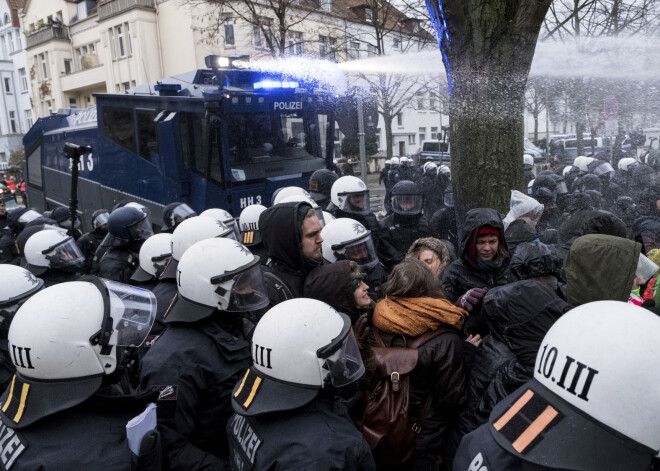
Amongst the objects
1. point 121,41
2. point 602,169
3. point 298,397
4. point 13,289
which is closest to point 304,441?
point 298,397

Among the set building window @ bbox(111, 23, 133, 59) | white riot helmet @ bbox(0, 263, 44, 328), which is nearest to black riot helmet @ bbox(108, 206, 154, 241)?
white riot helmet @ bbox(0, 263, 44, 328)

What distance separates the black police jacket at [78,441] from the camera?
1.68m

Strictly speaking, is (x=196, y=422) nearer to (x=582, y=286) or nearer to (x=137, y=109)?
(x=582, y=286)

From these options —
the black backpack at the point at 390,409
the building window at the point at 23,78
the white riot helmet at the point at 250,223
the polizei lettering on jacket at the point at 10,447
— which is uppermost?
the building window at the point at 23,78

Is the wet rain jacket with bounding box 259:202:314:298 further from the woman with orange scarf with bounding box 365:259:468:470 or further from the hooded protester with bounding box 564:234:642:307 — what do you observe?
the hooded protester with bounding box 564:234:642:307

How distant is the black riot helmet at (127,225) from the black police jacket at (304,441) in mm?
3383

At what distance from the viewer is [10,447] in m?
1.75

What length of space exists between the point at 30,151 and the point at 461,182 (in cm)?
1111

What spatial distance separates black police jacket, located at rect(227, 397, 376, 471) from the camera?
170 centimetres

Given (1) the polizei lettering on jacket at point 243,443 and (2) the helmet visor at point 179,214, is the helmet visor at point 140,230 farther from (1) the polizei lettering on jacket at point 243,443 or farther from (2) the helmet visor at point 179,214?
(1) the polizei lettering on jacket at point 243,443

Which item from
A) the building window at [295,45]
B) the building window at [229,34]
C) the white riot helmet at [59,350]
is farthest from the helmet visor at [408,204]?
the building window at [229,34]

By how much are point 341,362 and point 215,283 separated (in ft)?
2.84

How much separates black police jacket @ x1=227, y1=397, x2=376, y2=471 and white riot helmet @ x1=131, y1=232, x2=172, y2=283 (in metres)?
2.42

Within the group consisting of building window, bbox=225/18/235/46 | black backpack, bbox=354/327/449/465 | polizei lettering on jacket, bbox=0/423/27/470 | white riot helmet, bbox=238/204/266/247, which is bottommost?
black backpack, bbox=354/327/449/465
